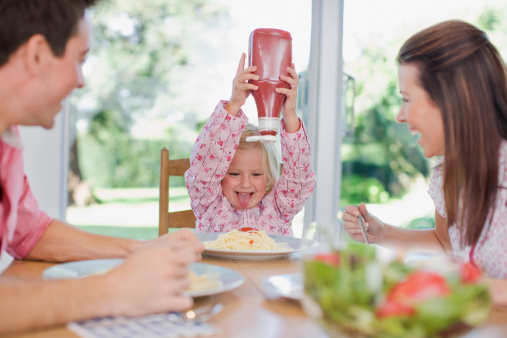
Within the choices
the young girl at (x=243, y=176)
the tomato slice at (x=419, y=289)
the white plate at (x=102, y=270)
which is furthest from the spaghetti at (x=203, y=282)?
the young girl at (x=243, y=176)

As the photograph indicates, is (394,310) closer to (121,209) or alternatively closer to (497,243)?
(497,243)

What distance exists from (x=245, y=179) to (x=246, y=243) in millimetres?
611

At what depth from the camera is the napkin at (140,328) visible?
659mm

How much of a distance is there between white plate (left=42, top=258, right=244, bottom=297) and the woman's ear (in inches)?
14.2

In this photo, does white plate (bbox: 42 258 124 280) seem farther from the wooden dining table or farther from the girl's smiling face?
the girl's smiling face

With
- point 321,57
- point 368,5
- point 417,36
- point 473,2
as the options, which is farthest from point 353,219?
point 473,2

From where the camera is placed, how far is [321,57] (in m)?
2.85

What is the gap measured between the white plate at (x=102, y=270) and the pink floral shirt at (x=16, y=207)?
0.11 metres

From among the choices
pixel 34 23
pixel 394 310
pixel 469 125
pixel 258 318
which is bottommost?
pixel 258 318

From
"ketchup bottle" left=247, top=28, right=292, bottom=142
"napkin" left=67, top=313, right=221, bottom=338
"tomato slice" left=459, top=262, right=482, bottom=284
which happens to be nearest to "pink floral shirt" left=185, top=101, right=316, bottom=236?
"ketchup bottle" left=247, top=28, right=292, bottom=142

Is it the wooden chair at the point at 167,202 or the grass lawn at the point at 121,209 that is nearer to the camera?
the wooden chair at the point at 167,202

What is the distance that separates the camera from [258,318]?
77cm

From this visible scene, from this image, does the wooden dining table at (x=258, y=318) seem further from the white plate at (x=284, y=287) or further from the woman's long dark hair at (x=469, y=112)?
the woman's long dark hair at (x=469, y=112)

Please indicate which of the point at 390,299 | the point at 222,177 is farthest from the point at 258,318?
the point at 222,177
